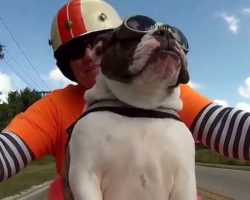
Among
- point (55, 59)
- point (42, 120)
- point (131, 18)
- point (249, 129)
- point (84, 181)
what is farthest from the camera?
point (55, 59)

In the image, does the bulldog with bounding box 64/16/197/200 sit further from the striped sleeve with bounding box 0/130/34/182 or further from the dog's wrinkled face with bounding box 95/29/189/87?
the striped sleeve with bounding box 0/130/34/182

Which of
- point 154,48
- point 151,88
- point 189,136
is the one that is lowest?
point 189,136

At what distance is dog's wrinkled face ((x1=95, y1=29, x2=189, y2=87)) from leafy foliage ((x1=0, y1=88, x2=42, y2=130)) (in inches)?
2753

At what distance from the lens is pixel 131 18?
2738mm

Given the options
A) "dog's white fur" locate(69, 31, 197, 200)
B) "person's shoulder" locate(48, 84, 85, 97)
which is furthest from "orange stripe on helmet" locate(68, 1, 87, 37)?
"dog's white fur" locate(69, 31, 197, 200)

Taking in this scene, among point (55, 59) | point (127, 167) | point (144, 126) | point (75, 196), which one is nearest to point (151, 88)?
point (144, 126)

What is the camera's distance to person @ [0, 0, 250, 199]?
3023 mm

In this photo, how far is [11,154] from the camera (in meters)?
3.20

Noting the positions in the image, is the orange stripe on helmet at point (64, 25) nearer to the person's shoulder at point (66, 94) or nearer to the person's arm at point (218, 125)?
the person's shoulder at point (66, 94)

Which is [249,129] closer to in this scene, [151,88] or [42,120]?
[151,88]

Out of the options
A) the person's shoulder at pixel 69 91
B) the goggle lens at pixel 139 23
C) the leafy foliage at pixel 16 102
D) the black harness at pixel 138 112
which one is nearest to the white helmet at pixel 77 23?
the person's shoulder at pixel 69 91

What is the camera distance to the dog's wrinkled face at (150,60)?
2.61 m

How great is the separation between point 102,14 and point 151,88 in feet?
3.23

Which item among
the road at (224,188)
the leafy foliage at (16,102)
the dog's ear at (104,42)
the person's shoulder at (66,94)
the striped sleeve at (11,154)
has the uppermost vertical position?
the dog's ear at (104,42)
